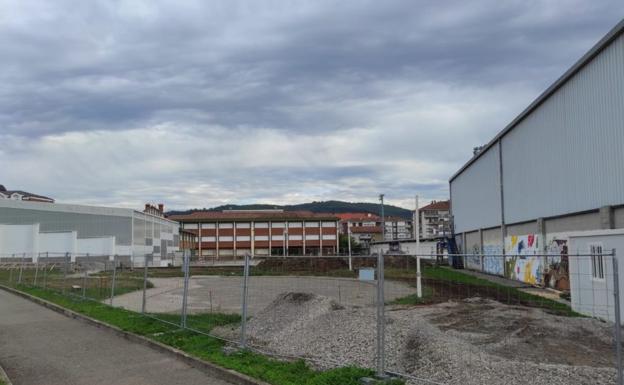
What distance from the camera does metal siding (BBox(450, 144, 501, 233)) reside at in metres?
41.4

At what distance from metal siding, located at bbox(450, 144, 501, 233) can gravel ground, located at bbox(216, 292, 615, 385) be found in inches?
1184

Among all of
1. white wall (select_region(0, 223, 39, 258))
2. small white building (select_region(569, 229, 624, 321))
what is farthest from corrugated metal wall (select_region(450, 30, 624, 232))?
white wall (select_region(0, 223, 39, 258))

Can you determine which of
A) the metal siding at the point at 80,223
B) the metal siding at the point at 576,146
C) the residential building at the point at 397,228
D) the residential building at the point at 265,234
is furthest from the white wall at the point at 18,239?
the residential building at the point at 397,228

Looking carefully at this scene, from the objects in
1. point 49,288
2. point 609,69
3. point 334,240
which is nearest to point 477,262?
point 609,69

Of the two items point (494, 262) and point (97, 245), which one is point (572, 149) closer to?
point (494, 262)

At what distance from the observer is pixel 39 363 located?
10.0m

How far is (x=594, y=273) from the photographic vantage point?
13812 mm

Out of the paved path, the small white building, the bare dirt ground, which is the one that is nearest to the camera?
the paved path

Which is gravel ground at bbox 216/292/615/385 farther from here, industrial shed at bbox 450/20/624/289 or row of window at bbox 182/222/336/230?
row of window at bbox 182/222/336/230

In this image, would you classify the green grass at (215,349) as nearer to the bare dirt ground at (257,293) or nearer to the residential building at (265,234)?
the bare dirt ground at (257,293)

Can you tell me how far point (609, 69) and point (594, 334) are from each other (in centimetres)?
1460

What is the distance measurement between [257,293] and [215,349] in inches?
158

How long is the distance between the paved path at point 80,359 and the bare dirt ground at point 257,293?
3267 mm

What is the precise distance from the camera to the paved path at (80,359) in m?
8.69
